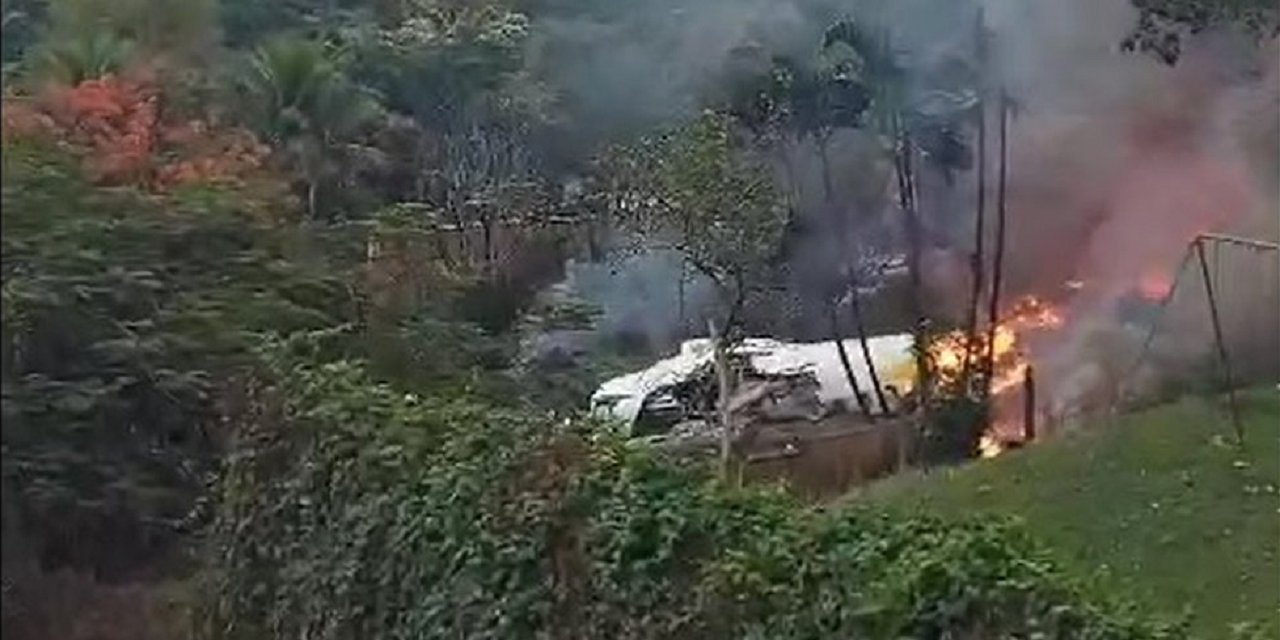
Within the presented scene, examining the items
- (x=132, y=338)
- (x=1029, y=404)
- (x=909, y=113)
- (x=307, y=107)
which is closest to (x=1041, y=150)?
(x=909, y=113)

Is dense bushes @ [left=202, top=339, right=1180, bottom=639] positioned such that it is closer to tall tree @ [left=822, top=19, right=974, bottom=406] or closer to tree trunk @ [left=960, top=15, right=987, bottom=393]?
tall tree @ [left=822, top=19, right=974, bottom=406]

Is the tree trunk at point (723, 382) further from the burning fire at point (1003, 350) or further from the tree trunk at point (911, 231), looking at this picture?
the tree trunk at point (911, 231)

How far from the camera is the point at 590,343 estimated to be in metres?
11.2

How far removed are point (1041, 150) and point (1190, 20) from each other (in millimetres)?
4440

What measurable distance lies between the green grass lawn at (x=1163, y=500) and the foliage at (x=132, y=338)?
2.29m

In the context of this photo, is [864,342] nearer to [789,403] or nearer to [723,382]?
[789,403]

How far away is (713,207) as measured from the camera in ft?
32.3

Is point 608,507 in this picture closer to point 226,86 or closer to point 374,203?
point 226,86

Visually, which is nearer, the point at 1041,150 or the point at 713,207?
the point at 713,207

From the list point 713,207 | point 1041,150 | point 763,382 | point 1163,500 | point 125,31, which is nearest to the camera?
point 125,31

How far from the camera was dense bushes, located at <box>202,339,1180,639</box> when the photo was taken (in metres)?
4.04

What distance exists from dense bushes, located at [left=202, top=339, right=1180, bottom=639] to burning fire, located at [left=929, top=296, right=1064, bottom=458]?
20.8 feet

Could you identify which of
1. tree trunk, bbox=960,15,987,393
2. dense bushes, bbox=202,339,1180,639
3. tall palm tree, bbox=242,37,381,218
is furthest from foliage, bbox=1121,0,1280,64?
dense bushes, bbox=202,339,1180,639

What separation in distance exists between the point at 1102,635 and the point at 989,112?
9.92m
